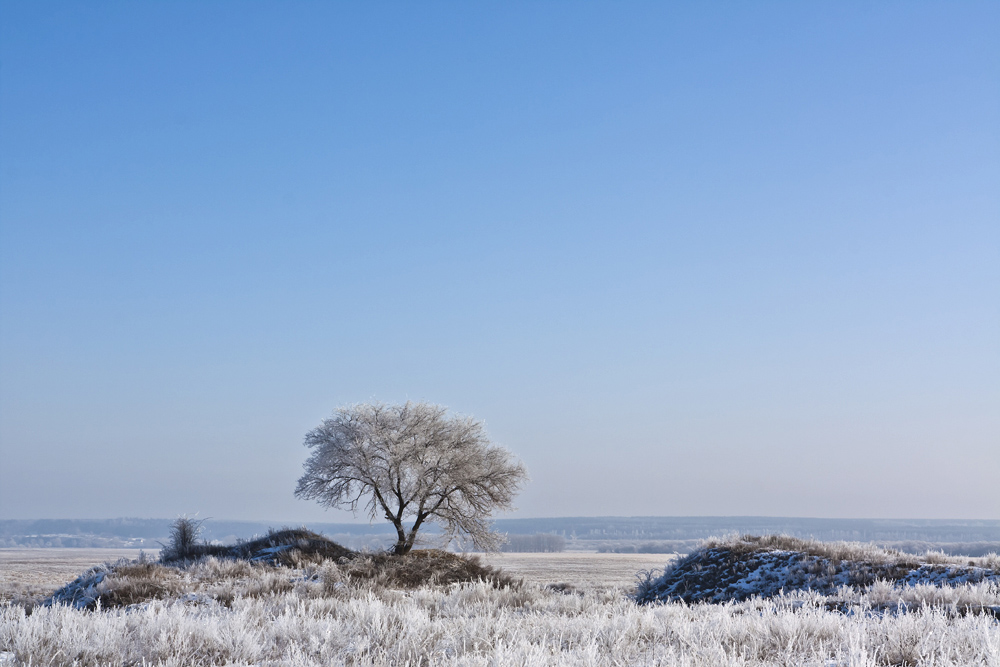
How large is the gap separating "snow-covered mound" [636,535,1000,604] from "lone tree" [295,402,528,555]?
13.5m

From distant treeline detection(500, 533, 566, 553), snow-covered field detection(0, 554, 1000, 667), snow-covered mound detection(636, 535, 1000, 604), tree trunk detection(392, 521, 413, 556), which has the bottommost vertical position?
distant treeline detection(500, 533, 566, 553)

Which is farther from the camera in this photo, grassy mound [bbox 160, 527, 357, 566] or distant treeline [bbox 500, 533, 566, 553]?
distant treeline [bbox 500, 533, 566, 553]

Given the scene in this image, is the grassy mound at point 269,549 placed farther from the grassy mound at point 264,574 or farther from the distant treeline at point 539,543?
the distant treeline at point 539,543

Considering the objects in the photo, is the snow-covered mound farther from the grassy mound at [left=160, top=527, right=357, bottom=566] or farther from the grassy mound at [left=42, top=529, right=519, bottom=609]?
the grassy mound at [left=160, top=527, right=357, bottom=566]

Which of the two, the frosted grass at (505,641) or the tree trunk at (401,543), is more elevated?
the frosted grass at (505,641)

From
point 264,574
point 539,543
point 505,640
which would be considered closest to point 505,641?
point 505,640

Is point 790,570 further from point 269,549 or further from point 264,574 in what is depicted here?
point 269,549

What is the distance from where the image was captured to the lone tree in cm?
3294

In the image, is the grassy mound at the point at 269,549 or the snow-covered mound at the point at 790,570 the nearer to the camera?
the snow-covered mound at the point at 790,570

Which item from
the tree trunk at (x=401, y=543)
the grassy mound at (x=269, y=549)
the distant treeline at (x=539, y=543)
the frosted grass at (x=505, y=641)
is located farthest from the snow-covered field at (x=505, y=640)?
the distant treeline at (x=539, y=543)

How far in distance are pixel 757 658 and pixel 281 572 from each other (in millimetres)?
15877

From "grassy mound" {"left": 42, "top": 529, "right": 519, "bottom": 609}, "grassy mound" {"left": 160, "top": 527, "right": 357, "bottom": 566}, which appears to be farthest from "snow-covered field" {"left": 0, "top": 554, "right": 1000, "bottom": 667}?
"grassy mound" {"left": 160, "top": 527, "right": 357, "bottom": 566}

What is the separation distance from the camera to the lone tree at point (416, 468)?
Result: 3294 centimetres

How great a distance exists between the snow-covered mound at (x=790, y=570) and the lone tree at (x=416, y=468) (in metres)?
13.5
